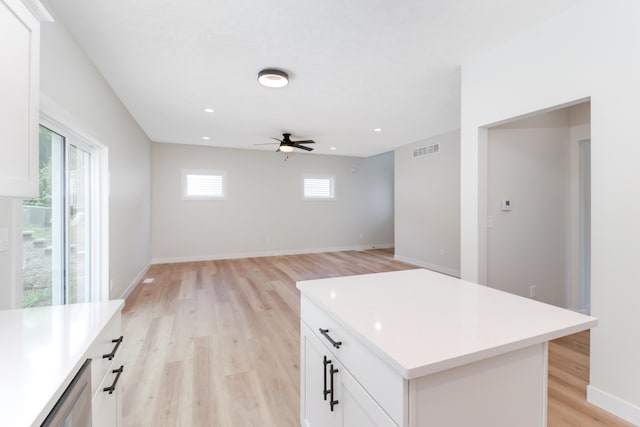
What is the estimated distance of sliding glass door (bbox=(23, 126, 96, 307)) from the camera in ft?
6.53

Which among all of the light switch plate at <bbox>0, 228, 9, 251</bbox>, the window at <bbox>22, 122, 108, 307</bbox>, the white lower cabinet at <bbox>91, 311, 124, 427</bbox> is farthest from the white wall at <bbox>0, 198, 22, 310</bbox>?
the white lower cabinet at <bbox>91, 311, 124, 427</bbox>

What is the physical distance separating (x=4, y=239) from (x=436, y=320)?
6.84 feet

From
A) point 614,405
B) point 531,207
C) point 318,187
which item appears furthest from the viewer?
point 318,187

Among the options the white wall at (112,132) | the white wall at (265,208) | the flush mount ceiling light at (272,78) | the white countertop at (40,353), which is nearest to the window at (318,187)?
the white wall at (265,208)

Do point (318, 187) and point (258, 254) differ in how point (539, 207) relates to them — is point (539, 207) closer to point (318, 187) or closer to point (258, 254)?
point (318, 187)

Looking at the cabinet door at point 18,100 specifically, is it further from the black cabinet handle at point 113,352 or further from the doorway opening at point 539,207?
the doorway opening at point 539,207

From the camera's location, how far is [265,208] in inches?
284

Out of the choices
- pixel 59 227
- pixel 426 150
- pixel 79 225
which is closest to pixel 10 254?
pixel 59 227

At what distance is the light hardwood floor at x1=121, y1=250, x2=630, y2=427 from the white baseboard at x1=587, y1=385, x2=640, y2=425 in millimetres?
49

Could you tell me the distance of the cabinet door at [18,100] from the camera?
0.97 metres

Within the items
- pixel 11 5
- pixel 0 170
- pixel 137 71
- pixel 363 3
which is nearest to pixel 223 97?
pixel 137 71

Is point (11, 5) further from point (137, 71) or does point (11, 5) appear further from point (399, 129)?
point (399, 129)

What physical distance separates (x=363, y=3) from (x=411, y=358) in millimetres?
2171

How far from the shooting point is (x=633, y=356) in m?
1.68
